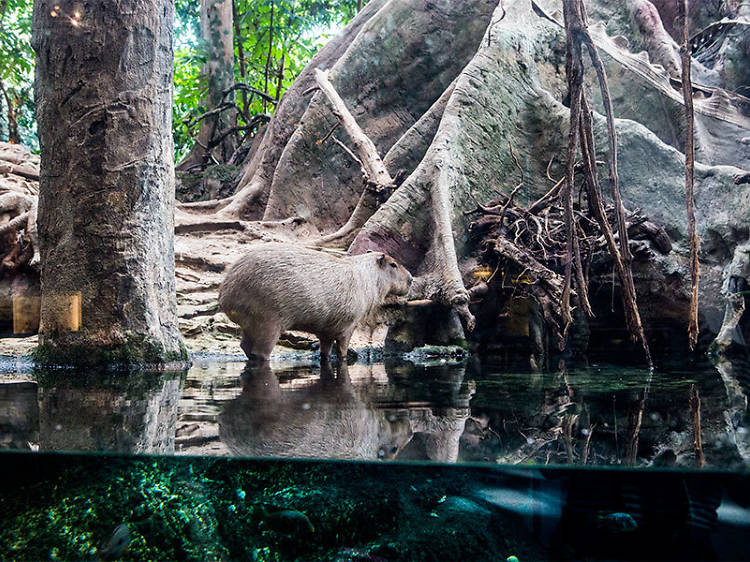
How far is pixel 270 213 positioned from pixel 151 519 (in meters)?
5.50

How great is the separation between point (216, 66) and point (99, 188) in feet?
23.8

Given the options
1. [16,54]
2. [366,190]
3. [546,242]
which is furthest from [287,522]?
[366,190]

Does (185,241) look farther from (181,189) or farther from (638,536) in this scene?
(638,536)

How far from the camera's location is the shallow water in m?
1.56

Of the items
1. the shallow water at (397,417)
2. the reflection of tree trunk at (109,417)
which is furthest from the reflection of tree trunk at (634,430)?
the reflection of tree trunk at (109,417)

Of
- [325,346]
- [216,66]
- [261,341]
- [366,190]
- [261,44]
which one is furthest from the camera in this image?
[261,44]

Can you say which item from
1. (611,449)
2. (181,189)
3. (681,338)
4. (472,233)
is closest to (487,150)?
(472,233)

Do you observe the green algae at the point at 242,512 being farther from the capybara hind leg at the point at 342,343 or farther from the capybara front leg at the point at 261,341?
the capybara hind leg at the point at 342,343

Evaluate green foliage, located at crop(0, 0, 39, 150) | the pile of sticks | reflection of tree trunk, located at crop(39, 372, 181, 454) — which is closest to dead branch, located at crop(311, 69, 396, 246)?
the pile of sticks

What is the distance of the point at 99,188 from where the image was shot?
3336 millimetres

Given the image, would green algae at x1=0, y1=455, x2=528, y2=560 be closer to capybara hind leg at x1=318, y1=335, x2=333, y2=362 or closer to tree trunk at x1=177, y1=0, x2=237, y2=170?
capybara hind leg at x1=318, y1=335, x2=333, y2=362

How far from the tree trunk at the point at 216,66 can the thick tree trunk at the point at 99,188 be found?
21.1 ft

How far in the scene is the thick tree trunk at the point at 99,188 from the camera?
10.8 feet

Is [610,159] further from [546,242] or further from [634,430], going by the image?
[546,242]
